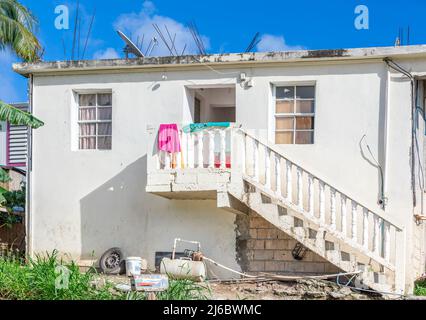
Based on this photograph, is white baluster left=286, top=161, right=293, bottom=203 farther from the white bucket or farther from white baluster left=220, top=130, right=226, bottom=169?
the white bucket

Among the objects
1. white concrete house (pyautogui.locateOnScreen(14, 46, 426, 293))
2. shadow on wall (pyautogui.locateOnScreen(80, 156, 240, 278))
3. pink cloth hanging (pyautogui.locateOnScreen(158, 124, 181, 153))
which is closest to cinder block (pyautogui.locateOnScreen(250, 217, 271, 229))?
white concrete house (pyautogui.locateOnScreen(14, 46, 426, 293))

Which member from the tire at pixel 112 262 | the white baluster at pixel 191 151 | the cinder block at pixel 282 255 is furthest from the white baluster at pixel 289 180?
the tire at pixel 112 262

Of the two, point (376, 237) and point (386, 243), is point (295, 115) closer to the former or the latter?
point (376, 237)

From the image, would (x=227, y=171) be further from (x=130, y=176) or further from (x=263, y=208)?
(x=130, y=176)

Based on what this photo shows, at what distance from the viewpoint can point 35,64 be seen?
15109 mm

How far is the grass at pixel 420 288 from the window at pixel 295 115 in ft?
11.8

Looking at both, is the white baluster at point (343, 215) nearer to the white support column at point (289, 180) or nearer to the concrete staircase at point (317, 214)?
the concrete staircase at point (317, 214)

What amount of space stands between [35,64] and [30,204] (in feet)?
10.5

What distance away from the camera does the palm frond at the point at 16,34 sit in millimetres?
15953

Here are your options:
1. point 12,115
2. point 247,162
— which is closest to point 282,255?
point 247,162

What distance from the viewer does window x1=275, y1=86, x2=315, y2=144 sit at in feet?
45.4

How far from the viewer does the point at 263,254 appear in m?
13.7

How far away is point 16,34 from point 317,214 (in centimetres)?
860
